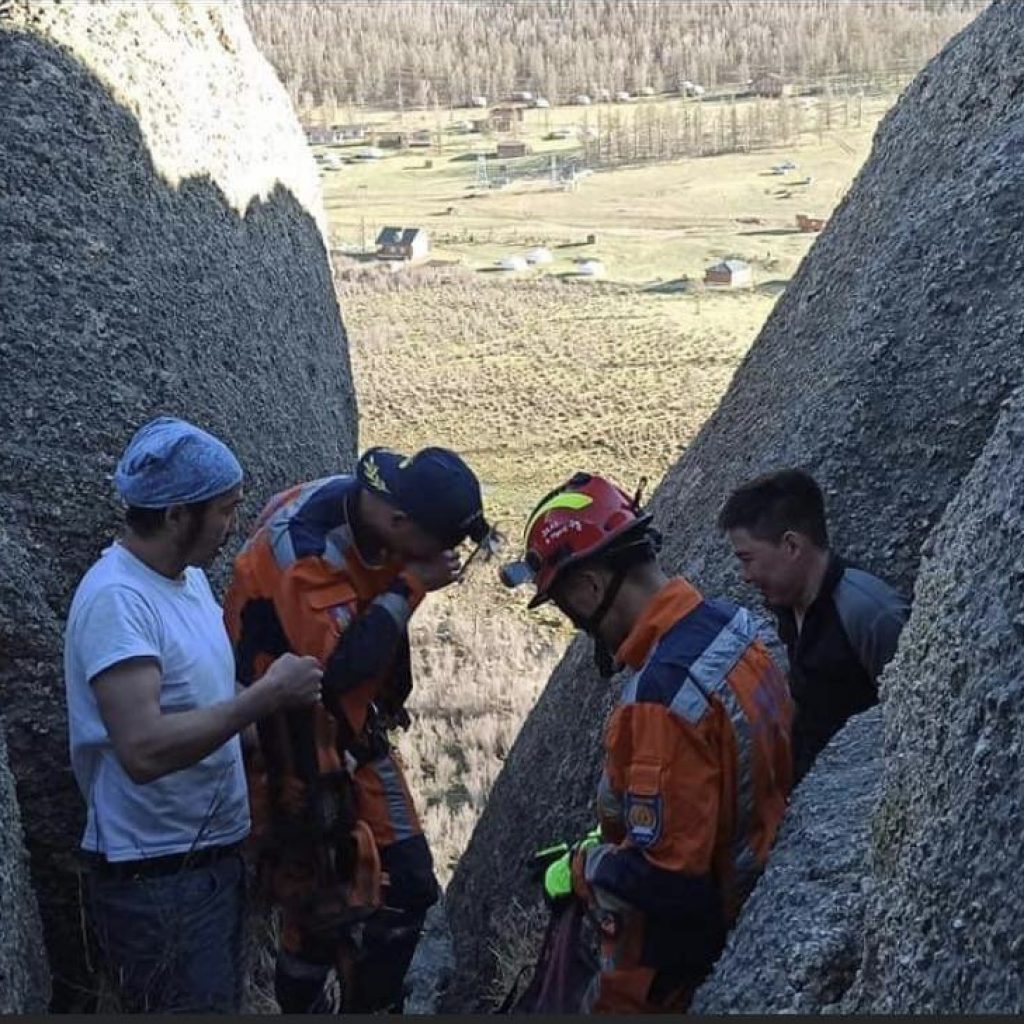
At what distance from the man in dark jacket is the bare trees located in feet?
305

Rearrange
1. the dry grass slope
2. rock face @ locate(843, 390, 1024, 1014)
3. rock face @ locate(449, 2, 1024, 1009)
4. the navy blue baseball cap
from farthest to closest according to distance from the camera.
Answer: the dry grass slope
rock face @ locate(449, 2, 1024, 1009)
the navy blue baseball cap
rock face @ locate(843, 390, 1024, 1014)

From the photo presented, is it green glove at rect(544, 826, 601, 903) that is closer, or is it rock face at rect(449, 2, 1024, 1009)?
green glove at rect(544, 826, 601, 903)

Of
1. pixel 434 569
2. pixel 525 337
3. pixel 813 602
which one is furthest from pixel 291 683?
pixel 525 337

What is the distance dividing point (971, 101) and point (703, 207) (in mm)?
65511

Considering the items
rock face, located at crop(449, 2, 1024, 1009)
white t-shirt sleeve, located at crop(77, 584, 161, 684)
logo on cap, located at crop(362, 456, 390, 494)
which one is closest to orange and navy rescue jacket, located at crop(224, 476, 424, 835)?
logo on cap, located at crop(362, 456, 390, 494)

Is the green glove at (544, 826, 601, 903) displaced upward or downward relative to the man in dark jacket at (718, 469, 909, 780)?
downward

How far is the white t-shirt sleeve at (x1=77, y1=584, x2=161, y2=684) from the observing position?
448 centimetres

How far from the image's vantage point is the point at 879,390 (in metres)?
6.60

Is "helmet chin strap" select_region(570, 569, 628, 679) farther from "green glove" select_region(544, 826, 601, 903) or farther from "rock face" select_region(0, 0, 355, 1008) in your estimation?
"rock face" select_region(0, 0, 355, 1008)

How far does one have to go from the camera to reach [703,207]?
2844 inches

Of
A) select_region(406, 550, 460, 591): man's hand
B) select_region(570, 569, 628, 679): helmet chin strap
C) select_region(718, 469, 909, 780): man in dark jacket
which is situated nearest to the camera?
select_region(570, 569, 628, 679): helmet chin strap

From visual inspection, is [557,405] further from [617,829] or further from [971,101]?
[617,829]

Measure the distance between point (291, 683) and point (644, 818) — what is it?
1.30 meters

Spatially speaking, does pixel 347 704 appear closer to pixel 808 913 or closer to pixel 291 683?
pixel 291 683
